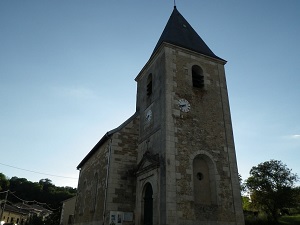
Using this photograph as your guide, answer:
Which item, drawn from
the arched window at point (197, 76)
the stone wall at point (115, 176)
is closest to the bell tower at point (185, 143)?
the arched window at point (197, 76)

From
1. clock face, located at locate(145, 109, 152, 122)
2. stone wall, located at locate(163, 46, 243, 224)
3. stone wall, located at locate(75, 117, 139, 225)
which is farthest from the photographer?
clock face, located at locate(145, 109, 152, 122)

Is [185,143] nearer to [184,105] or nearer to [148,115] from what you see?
[184,105]

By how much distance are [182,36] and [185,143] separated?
265 inches

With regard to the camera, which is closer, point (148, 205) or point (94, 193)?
point (148, 205)

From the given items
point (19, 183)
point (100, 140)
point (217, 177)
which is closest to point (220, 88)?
point (217, 177)

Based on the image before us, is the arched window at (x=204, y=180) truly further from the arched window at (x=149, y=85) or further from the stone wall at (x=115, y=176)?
the arched window at (x=149, y=85)

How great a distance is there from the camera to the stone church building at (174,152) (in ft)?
31.4

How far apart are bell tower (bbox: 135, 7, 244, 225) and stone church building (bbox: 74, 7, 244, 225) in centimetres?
3

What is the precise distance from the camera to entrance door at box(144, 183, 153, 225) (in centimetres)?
1002

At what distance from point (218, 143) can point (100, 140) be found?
21.0 ft

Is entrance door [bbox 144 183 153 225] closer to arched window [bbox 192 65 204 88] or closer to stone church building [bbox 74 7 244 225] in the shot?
stone church building [bbox 74 7 244 225]

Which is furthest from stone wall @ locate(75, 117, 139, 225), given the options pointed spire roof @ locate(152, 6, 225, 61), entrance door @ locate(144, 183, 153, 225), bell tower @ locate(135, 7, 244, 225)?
pointed spire roof @ locate(152, 6, 225, 61)

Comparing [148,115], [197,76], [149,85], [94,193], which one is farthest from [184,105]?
[94,193]

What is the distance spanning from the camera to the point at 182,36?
47.0 ft
